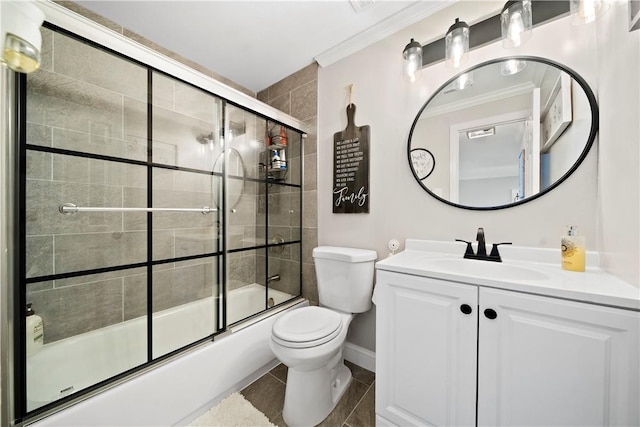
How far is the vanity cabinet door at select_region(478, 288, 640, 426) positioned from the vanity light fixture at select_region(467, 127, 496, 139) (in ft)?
2.77

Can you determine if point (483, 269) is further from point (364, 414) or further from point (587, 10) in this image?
point (587, 10)

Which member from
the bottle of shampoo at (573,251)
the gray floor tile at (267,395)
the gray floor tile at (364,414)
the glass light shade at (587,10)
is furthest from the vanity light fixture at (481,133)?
the gray floor tile at (267,395)

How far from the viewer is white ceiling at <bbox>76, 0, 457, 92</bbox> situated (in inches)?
51.6

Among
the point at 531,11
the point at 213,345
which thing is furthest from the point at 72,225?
the point at 531,11

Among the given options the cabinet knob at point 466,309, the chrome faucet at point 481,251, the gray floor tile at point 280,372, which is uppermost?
the chrome faucet at point 481,251

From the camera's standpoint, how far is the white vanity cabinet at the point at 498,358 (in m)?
0.62

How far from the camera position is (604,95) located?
905 millimetres

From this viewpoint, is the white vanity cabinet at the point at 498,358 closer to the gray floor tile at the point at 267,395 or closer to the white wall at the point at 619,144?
the white wall at the point at 619,144

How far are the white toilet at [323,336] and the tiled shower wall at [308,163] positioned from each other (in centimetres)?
33

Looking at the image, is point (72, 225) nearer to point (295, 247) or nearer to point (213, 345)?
point (213, 345)

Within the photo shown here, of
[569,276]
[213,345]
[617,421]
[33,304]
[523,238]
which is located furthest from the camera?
[213,345]

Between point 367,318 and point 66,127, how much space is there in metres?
1.96

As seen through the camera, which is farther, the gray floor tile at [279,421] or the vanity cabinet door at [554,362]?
the gray floor tile at [279,421]

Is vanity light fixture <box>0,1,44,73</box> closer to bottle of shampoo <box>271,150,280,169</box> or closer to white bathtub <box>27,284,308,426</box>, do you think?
white bathtub <box>27,284,308,426</box>
